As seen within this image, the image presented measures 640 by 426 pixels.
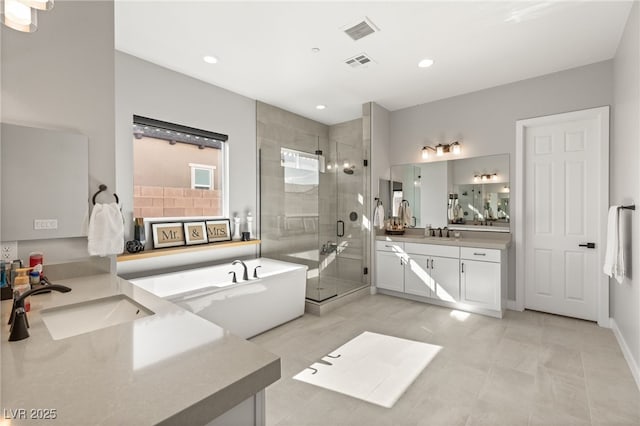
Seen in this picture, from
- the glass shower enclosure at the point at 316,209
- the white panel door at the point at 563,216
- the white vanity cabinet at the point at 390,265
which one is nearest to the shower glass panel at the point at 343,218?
the glass shower enclosure at the point at 316,209

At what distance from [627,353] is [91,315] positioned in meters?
3.85

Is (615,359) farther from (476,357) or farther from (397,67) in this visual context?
(397,67)

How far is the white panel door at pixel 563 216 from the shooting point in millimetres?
3252

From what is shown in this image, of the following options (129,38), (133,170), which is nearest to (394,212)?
(133,170)

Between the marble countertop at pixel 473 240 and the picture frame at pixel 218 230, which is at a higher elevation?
the picture frame at pixel 218 230

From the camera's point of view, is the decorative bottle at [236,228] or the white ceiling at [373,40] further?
the decorative bottle at [236,228]

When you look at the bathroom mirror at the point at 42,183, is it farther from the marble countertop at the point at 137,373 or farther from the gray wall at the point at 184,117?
the gray wall at the point at 184,117

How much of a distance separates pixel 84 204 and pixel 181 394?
1.71 metres

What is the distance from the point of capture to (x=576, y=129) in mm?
3342

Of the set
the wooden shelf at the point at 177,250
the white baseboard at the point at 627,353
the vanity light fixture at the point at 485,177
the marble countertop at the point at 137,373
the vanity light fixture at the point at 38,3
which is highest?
→ the vanity light fixture at the point at 38,3

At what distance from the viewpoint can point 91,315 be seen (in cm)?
134

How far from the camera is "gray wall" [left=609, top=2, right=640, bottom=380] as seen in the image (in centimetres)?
219

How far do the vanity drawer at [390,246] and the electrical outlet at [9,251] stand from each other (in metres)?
3.80

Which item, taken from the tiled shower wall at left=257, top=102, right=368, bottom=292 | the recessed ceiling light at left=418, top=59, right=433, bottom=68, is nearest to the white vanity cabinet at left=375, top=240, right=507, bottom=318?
the tiled shower wall at left=257, top=102, right=368, bottom=292
